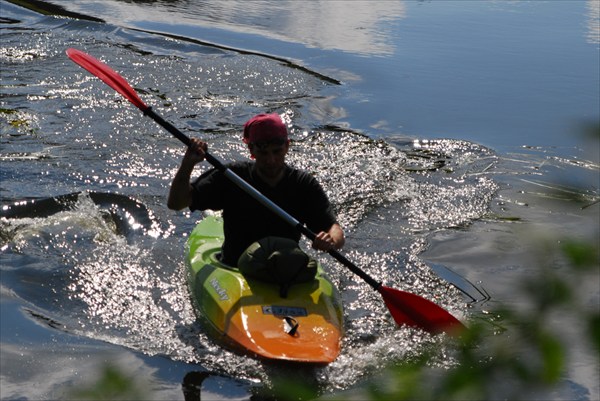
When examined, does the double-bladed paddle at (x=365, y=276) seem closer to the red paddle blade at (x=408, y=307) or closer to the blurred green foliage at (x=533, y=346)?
the red paddle blade at (x=408, y=307)

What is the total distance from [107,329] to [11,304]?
736mm

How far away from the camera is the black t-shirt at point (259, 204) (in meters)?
5.52

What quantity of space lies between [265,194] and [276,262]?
1.52ft

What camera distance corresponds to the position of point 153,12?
15.3m

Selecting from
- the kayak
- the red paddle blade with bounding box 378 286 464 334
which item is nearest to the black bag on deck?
the kayak

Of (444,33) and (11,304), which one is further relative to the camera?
(444,33)

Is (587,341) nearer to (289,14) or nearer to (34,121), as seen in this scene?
(34,121)

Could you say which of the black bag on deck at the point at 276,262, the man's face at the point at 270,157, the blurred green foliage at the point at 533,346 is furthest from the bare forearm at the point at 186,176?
the blurred green foliage at the point at 533,346

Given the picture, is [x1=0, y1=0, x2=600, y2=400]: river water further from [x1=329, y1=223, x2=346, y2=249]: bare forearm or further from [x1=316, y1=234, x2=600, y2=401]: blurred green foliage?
[x1=329, y1=223, x2=346, y2=249]: bare forearm

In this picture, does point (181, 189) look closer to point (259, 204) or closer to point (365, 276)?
point (259, 204)

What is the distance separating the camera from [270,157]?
539cm

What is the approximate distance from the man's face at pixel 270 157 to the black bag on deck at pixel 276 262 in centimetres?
40

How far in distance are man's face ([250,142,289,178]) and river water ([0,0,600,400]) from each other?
1057 mm

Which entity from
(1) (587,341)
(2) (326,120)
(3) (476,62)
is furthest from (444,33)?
(1) (587,341)
